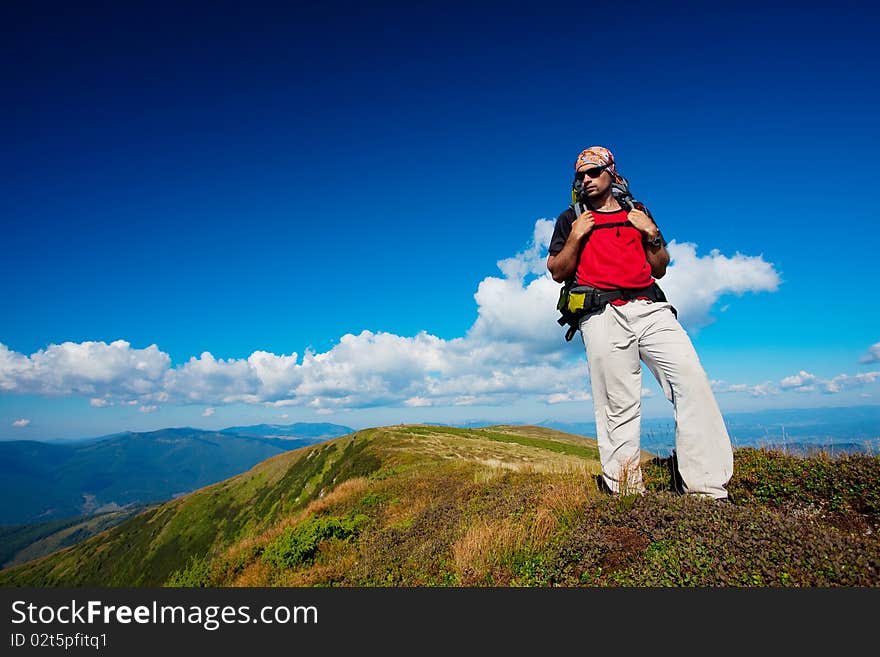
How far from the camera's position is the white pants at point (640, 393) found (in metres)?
4.34

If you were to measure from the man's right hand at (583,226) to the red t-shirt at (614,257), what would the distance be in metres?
0.19

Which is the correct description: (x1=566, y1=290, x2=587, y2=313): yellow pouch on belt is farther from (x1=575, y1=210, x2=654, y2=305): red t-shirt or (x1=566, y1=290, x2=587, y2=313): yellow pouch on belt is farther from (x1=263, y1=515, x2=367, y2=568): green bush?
(x1=263, y1=515, x2=367, y2=568): green bush

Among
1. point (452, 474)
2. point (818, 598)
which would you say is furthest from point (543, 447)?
point (818, 598)

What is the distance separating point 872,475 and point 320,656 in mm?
5632

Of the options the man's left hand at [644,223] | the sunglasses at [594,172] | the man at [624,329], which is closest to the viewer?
the man at [624,329]

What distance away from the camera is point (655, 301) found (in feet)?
16.4

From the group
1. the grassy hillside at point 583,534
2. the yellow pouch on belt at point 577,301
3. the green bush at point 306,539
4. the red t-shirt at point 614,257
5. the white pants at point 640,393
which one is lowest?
the green bush at point 306,539

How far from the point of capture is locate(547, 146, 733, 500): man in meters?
4.45

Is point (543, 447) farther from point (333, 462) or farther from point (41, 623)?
point (41, 623)

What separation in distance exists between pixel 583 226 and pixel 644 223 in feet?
2.27

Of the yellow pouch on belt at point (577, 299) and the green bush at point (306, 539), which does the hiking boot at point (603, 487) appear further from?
the green bush at point (306, 539)

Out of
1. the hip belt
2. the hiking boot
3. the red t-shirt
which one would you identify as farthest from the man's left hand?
the hiking boot

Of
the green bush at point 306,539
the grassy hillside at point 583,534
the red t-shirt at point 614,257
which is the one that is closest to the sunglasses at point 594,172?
the red t-shirt at point 614,257

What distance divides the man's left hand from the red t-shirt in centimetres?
11
